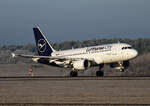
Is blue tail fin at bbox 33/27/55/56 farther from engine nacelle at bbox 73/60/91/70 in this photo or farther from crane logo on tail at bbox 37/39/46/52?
engine nacelle at bbox 73/60/91/70

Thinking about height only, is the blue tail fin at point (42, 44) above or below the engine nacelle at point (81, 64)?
above

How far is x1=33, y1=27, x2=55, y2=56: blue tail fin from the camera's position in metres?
74.9

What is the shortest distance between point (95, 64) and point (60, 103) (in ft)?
122

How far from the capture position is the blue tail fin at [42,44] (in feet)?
246

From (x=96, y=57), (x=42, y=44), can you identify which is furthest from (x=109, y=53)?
(x=42, y=44)

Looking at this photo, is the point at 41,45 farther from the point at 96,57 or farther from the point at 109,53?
the point at 109,53

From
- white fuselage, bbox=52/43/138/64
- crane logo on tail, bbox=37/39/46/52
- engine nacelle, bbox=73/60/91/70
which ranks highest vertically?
crane logo on tail, bbox=37/39/46/52

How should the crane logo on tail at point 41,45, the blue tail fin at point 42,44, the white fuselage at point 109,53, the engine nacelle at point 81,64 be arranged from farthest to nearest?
the crane logo on tail at point 41,45, the blue tail fin at point 42,44, the engine nacelle at point 81,64, the white fuselage at point 109,53

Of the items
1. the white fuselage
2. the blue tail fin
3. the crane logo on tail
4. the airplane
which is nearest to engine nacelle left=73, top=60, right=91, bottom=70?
the airplane

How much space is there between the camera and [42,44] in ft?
250

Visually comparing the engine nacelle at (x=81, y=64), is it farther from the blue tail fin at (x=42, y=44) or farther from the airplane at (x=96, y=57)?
the blue tail fin at (x=42, y=44)

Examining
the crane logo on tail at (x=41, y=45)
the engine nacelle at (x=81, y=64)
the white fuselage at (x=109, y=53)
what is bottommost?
the engine nacelle at (x=81, y=64)

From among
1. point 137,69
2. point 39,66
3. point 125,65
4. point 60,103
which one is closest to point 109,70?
point 137,69

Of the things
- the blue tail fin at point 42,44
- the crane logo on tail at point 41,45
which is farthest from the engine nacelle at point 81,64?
the crane logo on tail at point 41,45
